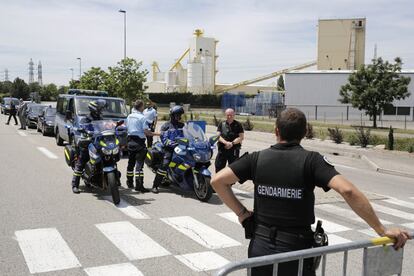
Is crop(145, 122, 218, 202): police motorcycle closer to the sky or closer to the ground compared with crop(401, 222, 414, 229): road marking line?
closer to the sky

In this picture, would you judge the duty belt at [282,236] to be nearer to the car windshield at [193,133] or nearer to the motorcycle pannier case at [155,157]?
the car windshield at [193,133]

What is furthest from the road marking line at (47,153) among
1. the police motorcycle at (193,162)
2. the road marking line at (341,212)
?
the road marking line at (341,212)

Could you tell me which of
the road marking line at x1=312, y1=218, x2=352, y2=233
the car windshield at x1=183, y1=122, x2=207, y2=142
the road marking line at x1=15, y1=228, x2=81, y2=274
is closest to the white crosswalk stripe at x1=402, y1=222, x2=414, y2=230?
the road marking line at x1=312, y1=218, x2=352, y2=233

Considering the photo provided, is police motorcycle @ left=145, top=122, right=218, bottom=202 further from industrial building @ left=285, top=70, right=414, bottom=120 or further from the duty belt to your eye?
industrial building @ left=285, top=70, right=414, bottom=120

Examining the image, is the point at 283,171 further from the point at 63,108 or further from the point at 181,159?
the point at 63,108

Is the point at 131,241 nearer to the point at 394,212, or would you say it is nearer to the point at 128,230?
the point at 128,230

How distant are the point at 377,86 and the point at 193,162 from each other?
23.9 metres

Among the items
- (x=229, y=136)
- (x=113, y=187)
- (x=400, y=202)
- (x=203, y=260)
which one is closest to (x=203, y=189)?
(x=229, y=136)

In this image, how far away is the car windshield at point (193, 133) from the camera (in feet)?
30.6

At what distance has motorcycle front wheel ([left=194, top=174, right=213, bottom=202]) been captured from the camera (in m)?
8.85

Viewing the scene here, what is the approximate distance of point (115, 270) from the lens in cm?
530

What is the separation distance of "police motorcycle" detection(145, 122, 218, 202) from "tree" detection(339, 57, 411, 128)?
23173 millimetres

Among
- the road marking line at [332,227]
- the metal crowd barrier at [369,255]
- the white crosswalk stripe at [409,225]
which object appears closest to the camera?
the metal crowd barrier at [369,255]

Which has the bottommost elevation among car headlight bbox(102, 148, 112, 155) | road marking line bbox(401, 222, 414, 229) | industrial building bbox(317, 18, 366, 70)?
road marking line bbox(401, 222, 414, 229)
